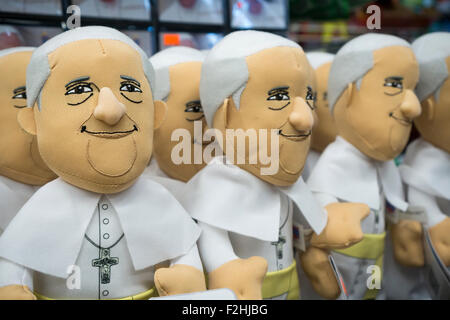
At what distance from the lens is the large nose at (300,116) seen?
1.42 metres

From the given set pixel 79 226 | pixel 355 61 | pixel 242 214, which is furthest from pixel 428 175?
pixel 79 226

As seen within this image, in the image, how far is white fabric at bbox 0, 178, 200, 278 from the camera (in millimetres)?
1197

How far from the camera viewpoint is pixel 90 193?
4.24 ft

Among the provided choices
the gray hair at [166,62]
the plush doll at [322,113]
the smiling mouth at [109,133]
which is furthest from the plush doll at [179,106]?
the plush doll at [322,113]

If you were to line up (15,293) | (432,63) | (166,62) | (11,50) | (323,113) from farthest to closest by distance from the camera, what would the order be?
(323,113) < (432,63) < (166,62) < (11,50) < (15,293)

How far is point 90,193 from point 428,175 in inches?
58.5

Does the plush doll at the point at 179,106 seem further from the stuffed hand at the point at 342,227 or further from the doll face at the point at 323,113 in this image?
the doll face at the point at 323,113

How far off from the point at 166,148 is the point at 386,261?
46.9 inches

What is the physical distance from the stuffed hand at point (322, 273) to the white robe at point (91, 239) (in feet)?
1.80

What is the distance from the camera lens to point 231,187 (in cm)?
151

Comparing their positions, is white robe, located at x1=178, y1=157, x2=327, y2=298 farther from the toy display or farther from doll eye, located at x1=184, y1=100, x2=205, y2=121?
the toy display

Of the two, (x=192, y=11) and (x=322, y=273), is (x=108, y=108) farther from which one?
(x=192, y=11)

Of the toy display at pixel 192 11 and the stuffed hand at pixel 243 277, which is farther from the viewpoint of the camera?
the toy display at pixel 192 11
